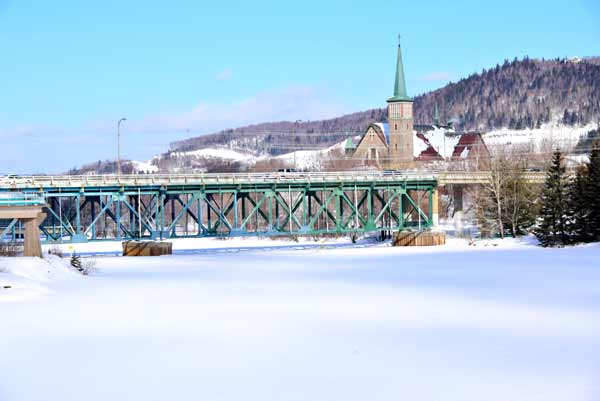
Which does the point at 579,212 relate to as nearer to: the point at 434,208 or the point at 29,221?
the point at 434,208

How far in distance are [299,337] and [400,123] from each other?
15978cm

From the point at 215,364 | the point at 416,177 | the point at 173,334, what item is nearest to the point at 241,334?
the point at 173,334

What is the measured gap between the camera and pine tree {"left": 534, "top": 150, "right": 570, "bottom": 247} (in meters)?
65.1

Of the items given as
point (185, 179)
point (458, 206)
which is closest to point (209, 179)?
point (185, 179)

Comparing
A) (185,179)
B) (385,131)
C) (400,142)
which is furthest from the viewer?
(385,131)

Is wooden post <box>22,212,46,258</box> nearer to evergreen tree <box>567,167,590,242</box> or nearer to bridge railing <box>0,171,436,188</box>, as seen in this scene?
bridge railing <box>0,171,436,188</box>

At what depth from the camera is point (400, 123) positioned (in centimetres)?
17975

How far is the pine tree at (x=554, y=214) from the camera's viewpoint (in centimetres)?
6512

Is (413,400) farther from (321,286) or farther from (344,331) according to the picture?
(321,286)

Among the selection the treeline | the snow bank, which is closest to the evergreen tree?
the treeline

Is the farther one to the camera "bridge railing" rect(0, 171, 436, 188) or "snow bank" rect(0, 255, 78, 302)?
"bridge railing" rect(0, 171, 436, 188)

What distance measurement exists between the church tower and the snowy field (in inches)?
5466

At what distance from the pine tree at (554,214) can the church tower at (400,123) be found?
108331mm

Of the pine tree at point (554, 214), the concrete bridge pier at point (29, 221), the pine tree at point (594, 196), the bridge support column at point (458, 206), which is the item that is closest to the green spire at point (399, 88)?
the bridge support column at point (458, 206)
